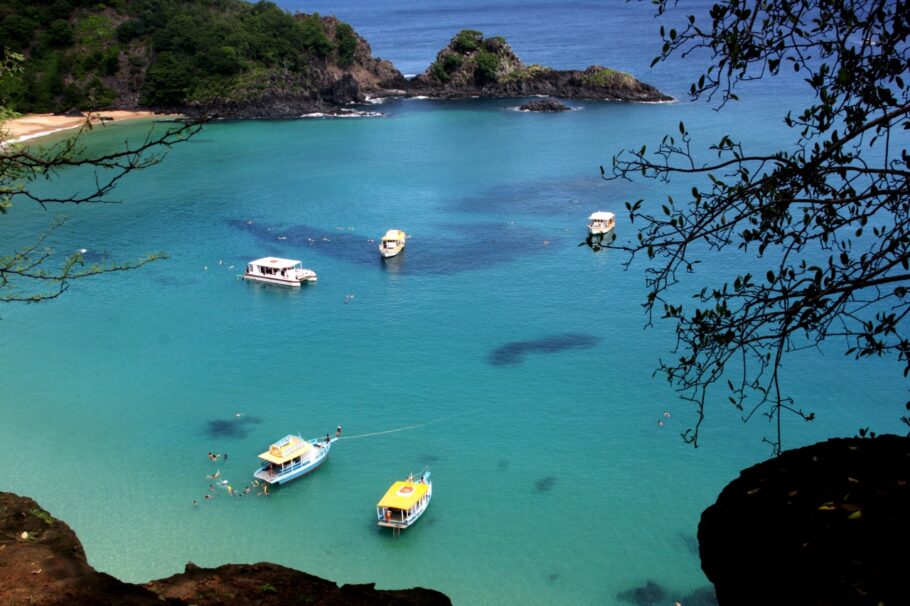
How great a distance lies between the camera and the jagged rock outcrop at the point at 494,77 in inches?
3447

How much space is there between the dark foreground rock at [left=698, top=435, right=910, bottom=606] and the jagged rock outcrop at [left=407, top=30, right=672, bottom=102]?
270ft

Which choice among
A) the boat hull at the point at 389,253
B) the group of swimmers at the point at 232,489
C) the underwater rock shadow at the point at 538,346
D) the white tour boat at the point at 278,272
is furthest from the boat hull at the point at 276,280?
the group of swimmers at the point at 232,489

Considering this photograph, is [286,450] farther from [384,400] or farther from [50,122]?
[50,122]

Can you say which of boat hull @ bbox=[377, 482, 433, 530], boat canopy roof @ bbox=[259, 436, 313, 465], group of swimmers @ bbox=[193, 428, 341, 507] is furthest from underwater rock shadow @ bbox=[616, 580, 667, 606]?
group of swimmers @ bbox=[193, 428, 341, 507]

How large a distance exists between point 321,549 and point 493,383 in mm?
10168

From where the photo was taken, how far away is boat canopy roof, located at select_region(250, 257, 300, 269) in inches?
1522

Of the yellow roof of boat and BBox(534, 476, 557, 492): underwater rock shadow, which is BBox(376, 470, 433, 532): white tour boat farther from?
BBox(534, 476, 557, 492): underwater rock shadow

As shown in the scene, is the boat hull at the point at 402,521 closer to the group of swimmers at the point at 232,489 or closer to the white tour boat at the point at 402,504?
the white tour boat at the point at 402,504

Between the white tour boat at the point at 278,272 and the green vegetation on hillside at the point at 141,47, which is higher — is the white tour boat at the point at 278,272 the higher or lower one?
the lower one

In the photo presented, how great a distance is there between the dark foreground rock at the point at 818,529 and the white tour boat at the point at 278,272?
3224cm

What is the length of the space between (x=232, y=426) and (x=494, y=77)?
2849 inches

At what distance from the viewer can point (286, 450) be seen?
23094 mm

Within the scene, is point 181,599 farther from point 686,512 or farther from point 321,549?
point 686,512

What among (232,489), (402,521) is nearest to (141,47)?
(232,489)
